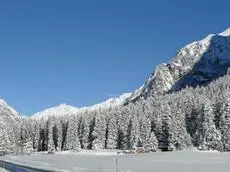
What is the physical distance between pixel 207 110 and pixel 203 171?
6126 cm

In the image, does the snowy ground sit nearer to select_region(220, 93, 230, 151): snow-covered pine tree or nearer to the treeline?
select_region(220, 93, 230, 151): snow-covered pine tree

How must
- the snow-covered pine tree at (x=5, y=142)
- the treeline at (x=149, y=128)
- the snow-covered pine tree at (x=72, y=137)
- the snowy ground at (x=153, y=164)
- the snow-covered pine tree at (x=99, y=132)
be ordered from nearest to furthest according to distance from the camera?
the snowy ground at (x=153, y=164), the treeline at (x=149, y=128), the snow-covered pine tree at (x=99, y=132), the snow-covered pine tree at (x=72, y=137), the snow-covered pine tree at (x=5, y=142)

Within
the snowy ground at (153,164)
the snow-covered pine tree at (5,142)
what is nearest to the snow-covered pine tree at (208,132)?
the snowy ground at (153,164)

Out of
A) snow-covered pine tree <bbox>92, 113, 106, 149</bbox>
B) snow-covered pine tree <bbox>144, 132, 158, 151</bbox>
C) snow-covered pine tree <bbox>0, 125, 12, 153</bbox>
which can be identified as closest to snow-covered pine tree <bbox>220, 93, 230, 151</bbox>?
snow-covered pine tree <bbox>144, 132, 158, 151</bbox>

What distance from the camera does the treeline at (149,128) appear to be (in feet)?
377

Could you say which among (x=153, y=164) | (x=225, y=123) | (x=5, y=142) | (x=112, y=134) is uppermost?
(x=5, y=142)

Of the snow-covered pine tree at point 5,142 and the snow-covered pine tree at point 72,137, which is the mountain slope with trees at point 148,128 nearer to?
the snow-covered pine tree at point 72,137

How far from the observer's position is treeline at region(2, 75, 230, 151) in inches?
4528

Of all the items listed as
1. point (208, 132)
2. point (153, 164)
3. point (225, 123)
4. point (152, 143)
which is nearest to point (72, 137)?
point (152, 143)

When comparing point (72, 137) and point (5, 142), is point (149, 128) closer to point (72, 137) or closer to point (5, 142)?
point (72, 137)

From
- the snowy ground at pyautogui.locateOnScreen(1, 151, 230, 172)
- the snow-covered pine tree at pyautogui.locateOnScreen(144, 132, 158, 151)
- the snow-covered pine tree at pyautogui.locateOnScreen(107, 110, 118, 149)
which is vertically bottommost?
the snowy ground at pyautogui.locateOnScreen(1, 151, 230, 172)

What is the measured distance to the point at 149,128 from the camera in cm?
14038

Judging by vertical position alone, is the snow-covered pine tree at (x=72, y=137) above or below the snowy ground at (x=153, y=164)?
above

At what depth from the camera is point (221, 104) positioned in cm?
12125
